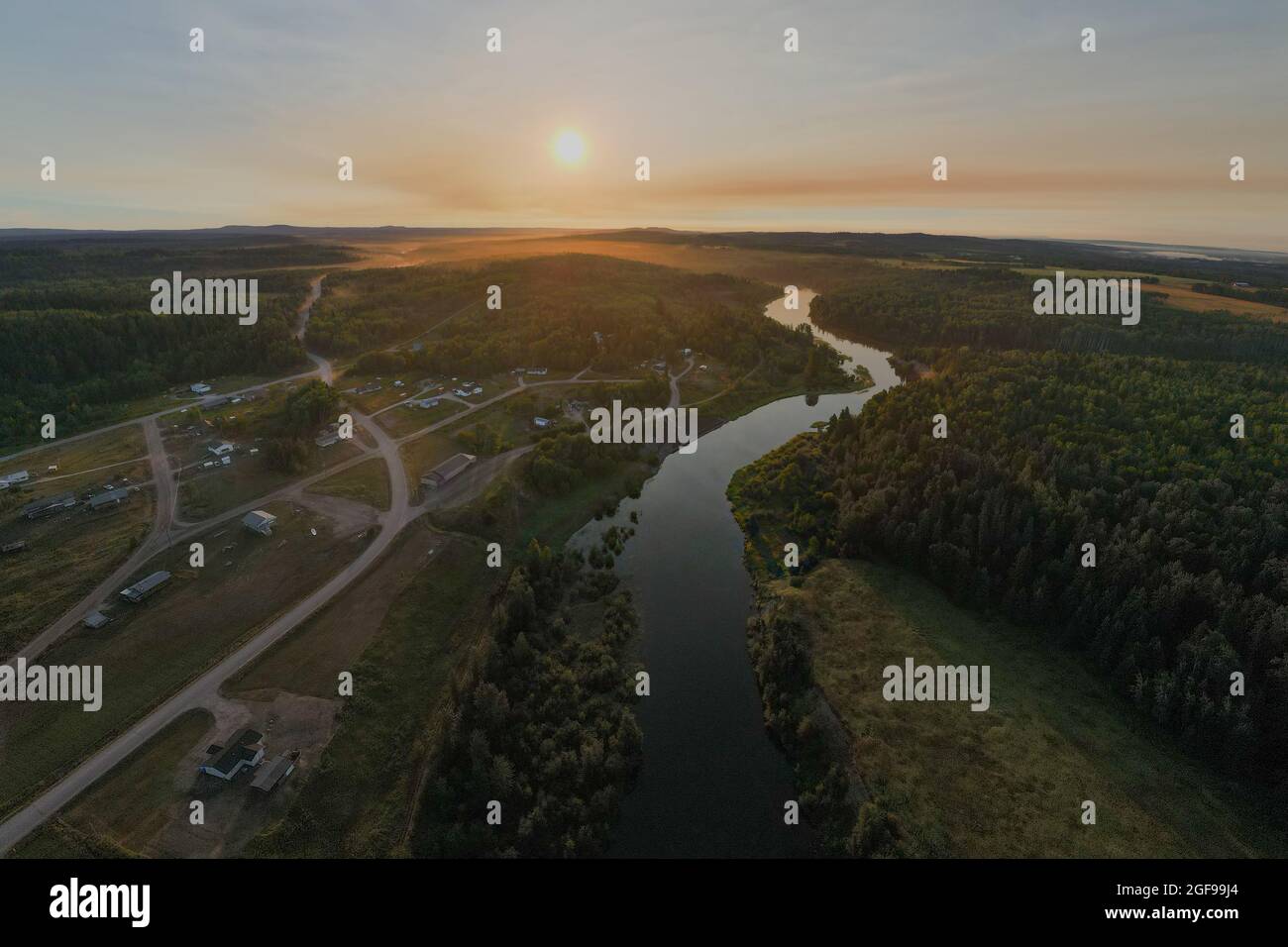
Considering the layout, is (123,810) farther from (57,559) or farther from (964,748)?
(964,748)

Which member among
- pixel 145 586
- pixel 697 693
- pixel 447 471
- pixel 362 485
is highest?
pixel 447 471

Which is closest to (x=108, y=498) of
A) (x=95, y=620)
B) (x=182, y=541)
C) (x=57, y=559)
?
(x=57, y=559)

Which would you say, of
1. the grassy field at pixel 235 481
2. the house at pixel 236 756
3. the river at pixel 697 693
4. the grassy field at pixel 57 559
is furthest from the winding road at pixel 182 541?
the river at pixel 697 693

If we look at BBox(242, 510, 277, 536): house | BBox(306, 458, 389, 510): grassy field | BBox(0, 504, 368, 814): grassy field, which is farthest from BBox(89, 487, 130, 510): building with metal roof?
BBox(306, 458, 389, 510): grassy field

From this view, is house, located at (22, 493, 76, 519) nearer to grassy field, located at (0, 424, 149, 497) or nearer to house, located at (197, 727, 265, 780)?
grassy field, located at (0, 424, 149, 497)

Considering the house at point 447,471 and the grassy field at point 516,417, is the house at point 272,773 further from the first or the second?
the grassy field at point 516,417

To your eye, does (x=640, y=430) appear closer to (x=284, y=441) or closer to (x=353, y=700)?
(x=284, y=441)
